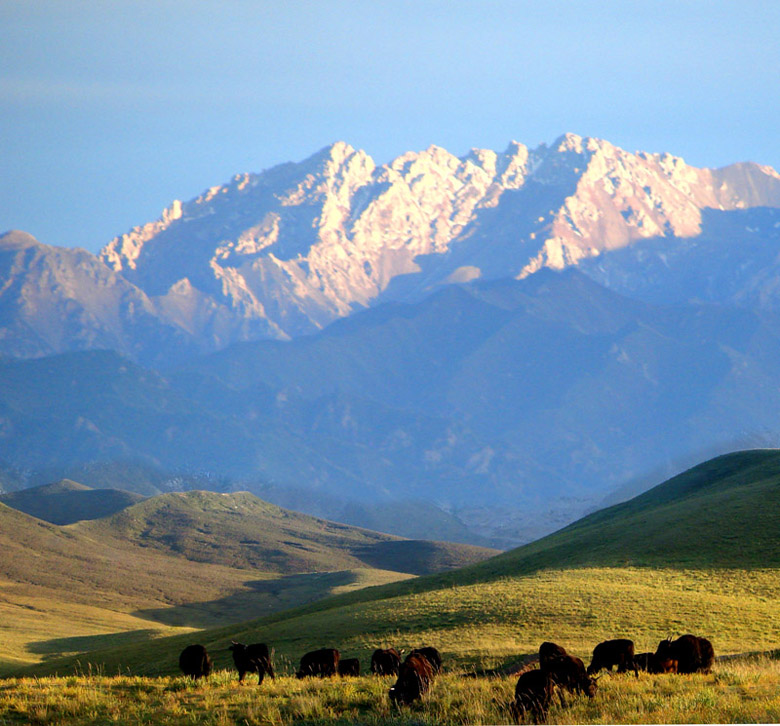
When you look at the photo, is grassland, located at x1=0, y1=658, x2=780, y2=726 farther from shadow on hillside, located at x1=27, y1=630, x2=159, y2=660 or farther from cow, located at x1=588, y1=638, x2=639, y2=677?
shadow on hillside, located at x1=27, y1=630, x2=159, y2=660

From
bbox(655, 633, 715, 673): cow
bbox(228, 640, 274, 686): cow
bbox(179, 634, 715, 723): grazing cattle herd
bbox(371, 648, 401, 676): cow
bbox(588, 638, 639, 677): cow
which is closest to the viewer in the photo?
bbox(179, 634, 715, 723): grazing cattle herd

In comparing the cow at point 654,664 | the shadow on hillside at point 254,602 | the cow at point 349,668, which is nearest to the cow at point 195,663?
the cow at point 349,668

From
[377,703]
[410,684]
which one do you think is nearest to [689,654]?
[410,684]

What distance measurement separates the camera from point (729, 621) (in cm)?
3528

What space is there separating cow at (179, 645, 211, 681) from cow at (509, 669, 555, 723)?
11.1 meters

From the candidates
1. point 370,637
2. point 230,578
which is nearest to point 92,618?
point 230,578

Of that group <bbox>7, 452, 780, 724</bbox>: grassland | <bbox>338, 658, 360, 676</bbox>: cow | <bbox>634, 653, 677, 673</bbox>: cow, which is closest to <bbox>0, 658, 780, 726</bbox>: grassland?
<bbox>7, 452, 780, 724</bbox>: grassland

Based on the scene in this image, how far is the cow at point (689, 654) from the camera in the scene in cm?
2122

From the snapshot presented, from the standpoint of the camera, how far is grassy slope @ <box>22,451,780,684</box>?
34.6m

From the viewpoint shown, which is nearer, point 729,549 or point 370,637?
point 370,637

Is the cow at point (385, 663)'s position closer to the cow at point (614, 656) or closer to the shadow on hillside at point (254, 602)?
the cow at point (614, 656)

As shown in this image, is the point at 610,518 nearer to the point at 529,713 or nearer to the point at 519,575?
the point at 519,575

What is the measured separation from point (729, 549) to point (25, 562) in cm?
15354

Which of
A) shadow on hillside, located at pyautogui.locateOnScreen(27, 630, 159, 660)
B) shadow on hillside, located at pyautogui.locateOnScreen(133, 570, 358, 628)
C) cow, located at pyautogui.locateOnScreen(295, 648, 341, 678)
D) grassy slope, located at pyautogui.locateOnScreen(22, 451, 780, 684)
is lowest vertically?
shadow on hillside, located at pyautogui.locateOnScreen(133, 570, 358, 628)
